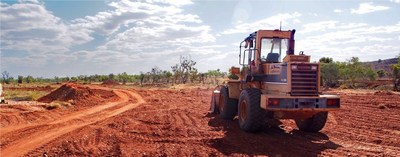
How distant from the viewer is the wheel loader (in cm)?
958

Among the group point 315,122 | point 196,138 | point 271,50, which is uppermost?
point 271,50

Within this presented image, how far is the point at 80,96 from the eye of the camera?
2520cm

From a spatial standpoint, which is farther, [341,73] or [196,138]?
[341,73]

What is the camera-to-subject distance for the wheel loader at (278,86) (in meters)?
9.58

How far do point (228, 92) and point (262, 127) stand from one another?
10.7 ft

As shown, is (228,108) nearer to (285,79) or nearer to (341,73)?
(285,79)

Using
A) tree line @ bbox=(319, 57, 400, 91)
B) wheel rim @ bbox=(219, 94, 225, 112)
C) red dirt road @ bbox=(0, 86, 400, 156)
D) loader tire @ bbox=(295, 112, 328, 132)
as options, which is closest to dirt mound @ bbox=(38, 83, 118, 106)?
red dirt road @ bbox=(0, 86, 400, 156)

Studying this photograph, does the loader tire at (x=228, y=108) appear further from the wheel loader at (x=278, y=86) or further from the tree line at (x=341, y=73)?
the tree line at (x=341, y=73)

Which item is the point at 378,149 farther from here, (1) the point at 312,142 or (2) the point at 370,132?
(2) the point at 370,132

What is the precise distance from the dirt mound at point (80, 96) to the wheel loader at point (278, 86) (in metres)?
14.0

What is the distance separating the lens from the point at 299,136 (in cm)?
1020

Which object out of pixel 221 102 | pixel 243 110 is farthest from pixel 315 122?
pixel 221 102

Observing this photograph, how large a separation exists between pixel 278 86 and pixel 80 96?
59.7 ft

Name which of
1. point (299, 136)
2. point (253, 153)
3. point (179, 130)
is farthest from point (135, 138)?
point (299, 136)
